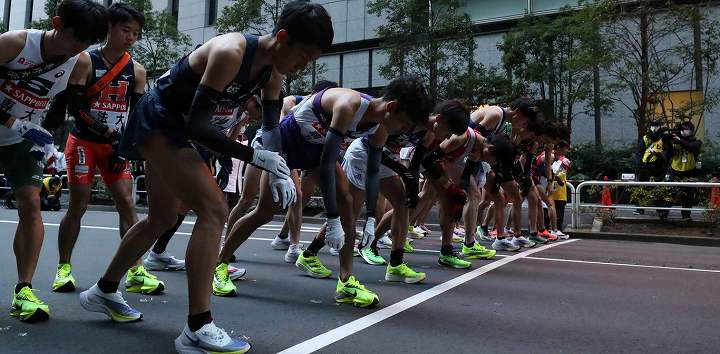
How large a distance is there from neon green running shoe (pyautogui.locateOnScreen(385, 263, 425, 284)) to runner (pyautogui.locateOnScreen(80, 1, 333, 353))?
7.64 feet

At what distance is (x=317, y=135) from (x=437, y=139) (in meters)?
1.56

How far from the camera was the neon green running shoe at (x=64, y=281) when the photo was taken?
4.22 metres

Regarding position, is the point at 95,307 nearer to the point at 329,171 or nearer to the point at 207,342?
the point at 207,342


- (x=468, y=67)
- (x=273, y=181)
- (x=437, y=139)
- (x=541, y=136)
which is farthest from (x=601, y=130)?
(x=273, y=181)

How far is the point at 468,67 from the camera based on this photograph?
18453 millimetres

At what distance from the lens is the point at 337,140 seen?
3715 mm

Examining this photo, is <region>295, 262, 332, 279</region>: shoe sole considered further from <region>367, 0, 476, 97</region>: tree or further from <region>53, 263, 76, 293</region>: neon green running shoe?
<region>367, 0, 476, 97</region>: tree

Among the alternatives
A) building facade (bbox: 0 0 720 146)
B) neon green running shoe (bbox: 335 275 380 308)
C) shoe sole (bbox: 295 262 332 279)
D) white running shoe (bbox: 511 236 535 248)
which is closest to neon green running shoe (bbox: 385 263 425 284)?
shoe sole (bbox: 295 262 332 279)

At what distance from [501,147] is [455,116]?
228cm

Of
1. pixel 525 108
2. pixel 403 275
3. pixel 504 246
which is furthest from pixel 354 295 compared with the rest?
pixel 504 246

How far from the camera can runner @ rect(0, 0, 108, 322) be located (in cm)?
338

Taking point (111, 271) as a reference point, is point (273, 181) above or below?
above

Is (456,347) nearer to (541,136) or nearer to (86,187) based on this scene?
(86,187)

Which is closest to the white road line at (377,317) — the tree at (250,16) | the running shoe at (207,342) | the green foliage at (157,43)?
the running shoe at (207,342)
